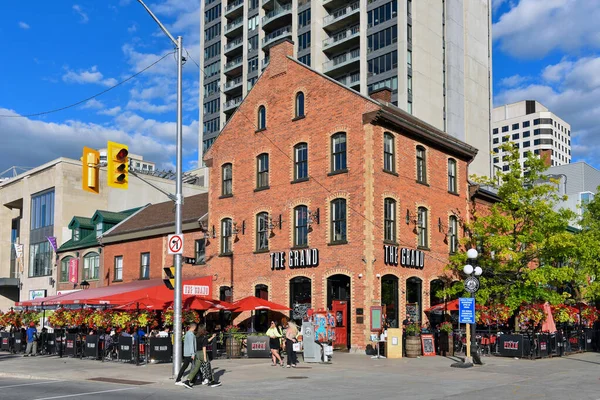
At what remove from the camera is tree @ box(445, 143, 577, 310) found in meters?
30.2

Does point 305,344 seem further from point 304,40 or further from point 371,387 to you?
point 304,40

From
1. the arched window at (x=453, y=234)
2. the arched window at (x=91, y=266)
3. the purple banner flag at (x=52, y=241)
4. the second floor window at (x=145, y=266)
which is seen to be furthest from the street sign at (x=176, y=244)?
the purple banner flag at (x=52, y=241)

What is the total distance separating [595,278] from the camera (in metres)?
35.1

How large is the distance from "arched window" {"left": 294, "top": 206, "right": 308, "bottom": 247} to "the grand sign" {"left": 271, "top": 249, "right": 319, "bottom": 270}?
549 millimetres

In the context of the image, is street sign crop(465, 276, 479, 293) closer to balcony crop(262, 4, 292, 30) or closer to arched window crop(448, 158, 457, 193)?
arched window crop(448, 158, 457, 193)

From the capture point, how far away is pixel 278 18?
8069 cm

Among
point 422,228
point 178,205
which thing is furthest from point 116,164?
point 422,228

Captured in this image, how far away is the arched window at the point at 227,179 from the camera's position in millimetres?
35719

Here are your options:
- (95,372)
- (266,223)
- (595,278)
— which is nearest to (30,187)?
(266,223)

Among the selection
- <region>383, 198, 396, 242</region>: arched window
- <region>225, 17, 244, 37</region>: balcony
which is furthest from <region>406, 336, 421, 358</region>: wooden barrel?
<region>225, 17, 244, 37</region>: balcony

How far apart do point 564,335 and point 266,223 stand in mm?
14245

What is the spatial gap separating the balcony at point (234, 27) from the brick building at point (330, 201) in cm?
5508

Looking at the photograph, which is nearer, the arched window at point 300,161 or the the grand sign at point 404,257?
the the grand sign at point 404,257

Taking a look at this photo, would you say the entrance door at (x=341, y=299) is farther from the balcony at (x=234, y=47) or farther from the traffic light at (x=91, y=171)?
the balcony at (x=234, y=47)
